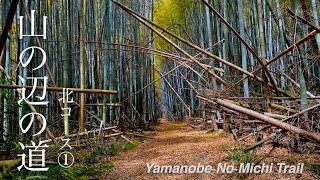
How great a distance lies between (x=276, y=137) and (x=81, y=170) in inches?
64.4

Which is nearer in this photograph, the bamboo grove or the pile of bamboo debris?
the pile of bamboo debris

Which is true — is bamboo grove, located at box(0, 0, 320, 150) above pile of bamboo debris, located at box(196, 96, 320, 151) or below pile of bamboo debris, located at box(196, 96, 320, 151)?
above

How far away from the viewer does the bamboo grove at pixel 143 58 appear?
3.00m

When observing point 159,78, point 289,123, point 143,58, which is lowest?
point 289,123

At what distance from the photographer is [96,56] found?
602cm

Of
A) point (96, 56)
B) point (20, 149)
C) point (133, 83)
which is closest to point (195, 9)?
point (133, 83)

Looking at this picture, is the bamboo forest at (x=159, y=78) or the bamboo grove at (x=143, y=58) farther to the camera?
the bamboo grove at (x=143, y=58)

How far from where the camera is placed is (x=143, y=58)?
973cm

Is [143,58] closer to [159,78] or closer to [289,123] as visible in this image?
[159,78]

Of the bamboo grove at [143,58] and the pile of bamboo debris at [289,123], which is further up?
the bamboo grove at [143,58]

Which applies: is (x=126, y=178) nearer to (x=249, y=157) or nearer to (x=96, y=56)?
(x=249, y=157)

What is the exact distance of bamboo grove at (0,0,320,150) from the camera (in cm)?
300

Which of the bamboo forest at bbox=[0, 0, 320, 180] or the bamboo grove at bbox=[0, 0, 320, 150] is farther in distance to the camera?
the bamboo grove at bbox=[0, 0, 320, 150]

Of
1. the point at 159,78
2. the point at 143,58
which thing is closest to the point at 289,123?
the point at 159,78
